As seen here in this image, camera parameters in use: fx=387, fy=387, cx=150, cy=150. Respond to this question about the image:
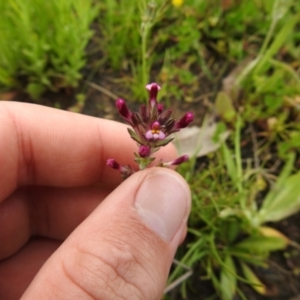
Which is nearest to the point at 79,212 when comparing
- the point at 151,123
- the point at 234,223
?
the point at 234,223

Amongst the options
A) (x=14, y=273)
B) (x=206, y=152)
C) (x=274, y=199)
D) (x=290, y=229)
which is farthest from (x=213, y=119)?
(x=14, y=273)

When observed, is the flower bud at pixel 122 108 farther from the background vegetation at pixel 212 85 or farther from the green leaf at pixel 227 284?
the green leaf at pixel 227 284

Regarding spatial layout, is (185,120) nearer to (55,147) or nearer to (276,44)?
(55,147)

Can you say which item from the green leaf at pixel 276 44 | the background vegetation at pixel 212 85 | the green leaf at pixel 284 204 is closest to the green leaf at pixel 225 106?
the background vegetation at pixel 212 85

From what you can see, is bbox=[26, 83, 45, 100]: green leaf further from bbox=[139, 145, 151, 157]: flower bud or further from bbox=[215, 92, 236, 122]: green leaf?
bbox=[139, 145, 151, 157]: flower bud

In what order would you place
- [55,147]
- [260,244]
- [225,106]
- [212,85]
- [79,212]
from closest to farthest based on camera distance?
1. [55,147]
2. [79,212]
3. [260,244]
4. [225,106]
5. [212,85]
